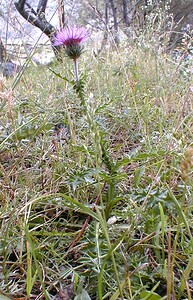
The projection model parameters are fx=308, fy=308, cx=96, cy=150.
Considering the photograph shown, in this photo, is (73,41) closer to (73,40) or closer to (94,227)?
(73,40)

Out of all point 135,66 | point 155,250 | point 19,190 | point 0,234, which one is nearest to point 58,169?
point 19,190

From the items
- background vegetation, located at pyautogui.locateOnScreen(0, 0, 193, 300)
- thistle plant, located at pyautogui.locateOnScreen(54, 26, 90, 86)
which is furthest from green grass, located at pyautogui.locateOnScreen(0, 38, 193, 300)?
thistle plant, located at pyautogui.locateOnScreen(54, 26, 90, 86)

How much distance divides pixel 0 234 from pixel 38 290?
0.47 ft

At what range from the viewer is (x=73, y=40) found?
0.76m

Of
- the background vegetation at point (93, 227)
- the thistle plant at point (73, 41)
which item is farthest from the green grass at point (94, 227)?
the thistle plant at point (73, 41)

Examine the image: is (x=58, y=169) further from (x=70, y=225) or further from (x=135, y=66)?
(x=135, y=66)

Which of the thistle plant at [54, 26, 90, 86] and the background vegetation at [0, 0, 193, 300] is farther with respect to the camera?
the thistle plant at [54, 26, 90, 86]

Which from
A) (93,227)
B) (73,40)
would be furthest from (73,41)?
(93,227)

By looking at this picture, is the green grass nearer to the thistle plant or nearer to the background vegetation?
the background vegetation

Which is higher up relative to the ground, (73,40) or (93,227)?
(73,40)

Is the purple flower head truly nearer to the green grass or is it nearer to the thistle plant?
the thistle plant

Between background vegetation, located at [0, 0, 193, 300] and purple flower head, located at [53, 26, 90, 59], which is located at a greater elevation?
purple flower head, located at [53, 26, 90, 59]

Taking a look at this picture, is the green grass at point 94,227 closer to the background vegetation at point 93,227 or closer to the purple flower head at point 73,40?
the background vegetation at point 93,227

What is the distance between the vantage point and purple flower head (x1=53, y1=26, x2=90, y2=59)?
2.46 ft
